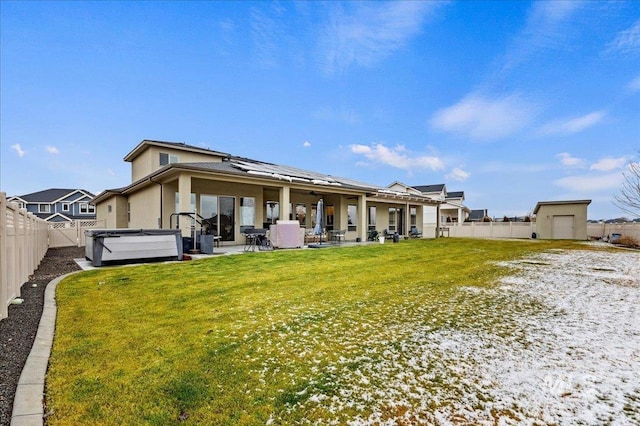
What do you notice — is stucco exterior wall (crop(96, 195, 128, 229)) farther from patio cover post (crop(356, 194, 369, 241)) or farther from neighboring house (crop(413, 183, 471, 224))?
neighboring house (crop(413, 183, 471, 224))

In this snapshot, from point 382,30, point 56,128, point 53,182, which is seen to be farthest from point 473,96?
point 53,182

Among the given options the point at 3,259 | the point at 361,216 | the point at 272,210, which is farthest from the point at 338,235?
the point at 3,259

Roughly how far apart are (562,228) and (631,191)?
8474 mm

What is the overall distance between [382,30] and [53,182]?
5219 cm

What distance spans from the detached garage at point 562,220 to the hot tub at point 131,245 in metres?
30.4

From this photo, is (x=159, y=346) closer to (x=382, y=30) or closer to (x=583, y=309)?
(x=583, y=309)

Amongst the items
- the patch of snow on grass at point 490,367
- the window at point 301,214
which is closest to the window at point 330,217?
the window at point 301,214

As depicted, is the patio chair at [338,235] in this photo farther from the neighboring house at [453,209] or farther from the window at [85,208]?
the window at [85,208]

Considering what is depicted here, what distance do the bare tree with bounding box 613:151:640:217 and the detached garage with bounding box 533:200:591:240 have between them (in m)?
6.11

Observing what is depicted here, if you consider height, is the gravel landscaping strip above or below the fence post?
below

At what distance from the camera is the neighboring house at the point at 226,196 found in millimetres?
12461

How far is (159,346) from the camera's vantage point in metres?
3.38

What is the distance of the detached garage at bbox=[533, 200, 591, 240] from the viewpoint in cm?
2573

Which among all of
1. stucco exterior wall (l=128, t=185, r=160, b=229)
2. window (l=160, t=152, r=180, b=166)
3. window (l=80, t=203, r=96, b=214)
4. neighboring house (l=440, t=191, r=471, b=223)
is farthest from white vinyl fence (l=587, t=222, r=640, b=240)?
window (l=80, t=203, r=96, b=214)
